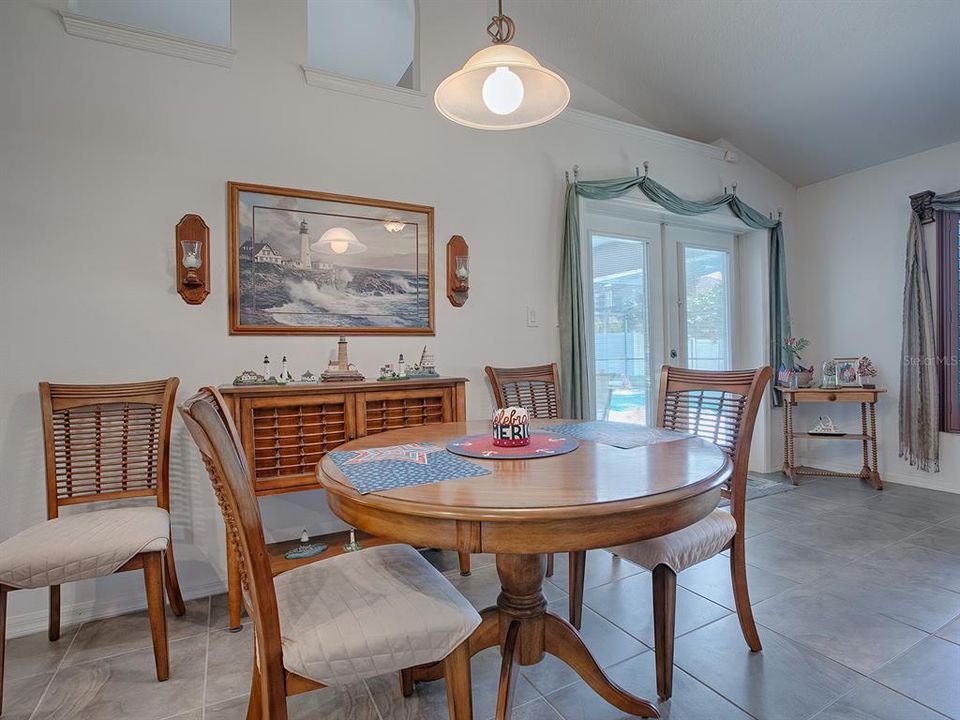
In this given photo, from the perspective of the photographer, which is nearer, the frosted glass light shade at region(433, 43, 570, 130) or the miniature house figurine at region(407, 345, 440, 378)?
the frosted glass light shade at region(433, 43, 570, 130)

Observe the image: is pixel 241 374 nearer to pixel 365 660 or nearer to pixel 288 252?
pixel 288 252

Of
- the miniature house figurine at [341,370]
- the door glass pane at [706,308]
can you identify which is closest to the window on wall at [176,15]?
the miniature house figurine at [341,370]

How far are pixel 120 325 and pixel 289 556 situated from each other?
125 cm

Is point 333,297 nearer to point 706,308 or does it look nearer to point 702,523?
point 702,523

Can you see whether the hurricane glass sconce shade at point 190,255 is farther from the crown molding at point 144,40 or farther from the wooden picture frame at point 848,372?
the wooden picture frame at point 848,372

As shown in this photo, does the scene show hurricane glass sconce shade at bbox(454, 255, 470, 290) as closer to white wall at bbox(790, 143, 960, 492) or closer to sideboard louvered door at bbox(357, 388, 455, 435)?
sideboard louvered door at bbox(357, 388, 455, 435)

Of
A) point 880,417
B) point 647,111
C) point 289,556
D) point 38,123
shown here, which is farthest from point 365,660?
point 880,417

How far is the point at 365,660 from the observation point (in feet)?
3.48

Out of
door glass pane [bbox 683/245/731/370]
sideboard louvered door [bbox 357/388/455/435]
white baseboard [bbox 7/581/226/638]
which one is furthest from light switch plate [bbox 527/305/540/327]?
white baseboard [bbox 7/581/226/638]

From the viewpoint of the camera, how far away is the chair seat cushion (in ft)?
3.43

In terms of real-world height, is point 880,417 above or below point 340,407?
below

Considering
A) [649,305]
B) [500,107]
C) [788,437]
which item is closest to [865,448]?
[788,437]

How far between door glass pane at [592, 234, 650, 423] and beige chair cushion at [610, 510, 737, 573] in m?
2.08

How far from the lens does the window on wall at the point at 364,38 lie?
3.53m
